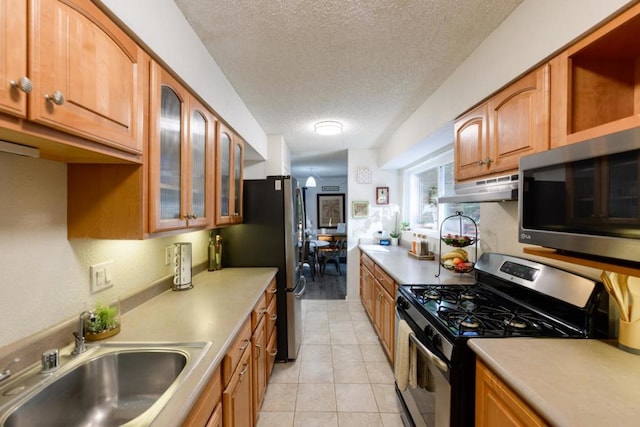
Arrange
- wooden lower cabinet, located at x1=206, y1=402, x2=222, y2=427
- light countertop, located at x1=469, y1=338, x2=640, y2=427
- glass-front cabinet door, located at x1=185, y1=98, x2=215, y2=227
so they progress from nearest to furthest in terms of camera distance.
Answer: light countertop, located at x1=469, y1=338, x2=640, y2=427 < wooden lower cabinet, located at x1=206, y1=402, x2=222, y2=427 < glass-front cabinet door, located at x1=185, y1=98, x2=215, y2=227

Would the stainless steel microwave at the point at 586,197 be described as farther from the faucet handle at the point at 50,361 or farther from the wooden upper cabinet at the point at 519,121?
the faucet handle at the point at 50,361

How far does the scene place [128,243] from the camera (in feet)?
4.71

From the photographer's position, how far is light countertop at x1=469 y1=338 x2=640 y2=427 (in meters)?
0.72

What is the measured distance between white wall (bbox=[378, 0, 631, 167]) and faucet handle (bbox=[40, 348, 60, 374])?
223cm

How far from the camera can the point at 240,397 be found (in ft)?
4.52

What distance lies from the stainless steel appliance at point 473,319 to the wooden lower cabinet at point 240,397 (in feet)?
2.98

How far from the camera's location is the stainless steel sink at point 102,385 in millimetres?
814

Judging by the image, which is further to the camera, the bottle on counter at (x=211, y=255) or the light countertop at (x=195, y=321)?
→ the bottle on counter at (x=211, y=255)

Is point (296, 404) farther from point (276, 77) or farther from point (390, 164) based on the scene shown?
point (390, 164)

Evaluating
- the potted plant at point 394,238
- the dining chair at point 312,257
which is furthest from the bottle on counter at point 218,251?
the dining chair at point 312,257

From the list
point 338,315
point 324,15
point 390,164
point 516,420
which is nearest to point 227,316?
point 516,420

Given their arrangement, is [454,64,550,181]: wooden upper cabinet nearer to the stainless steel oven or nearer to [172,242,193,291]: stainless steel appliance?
the stainless steel oven

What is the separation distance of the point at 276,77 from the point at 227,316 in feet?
5.52

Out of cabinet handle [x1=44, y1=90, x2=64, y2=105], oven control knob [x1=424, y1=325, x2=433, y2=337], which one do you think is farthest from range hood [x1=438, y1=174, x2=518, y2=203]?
cabinet handle [x1=44, y1=90, x2=64, y2=105]
